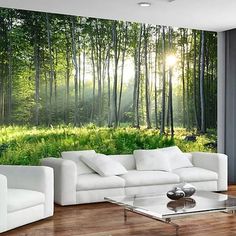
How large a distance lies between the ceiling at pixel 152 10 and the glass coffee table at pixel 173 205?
2698 mm

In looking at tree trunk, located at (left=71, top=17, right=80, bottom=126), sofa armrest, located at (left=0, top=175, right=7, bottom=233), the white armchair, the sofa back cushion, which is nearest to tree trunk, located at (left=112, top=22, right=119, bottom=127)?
tree trunk, located at (left=71, top=17, right=80, bottom=126)

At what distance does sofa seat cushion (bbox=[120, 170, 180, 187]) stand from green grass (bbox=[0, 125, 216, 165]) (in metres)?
1.07

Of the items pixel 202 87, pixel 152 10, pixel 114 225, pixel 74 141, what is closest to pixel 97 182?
pixel 114 225

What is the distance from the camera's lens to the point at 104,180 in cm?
700

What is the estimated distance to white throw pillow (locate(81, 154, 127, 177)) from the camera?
7.17 meters

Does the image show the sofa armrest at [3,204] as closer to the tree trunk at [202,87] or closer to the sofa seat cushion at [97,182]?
the sofa seat cushion at [97,182]

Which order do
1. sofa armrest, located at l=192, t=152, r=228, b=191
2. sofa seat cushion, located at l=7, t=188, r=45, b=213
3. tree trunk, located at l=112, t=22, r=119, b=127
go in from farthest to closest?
tree trunk, located at l=112, t=22, r=119, b=127 < sofa armrest, located at l=192, t=152, r=228, b=191 < sofa seat cushion, located at l=7, t=188, r=45, b=213

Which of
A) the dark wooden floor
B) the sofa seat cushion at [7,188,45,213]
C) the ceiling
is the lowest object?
the dark wooden floor

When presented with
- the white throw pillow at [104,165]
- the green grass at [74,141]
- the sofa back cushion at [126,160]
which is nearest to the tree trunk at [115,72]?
the green grass at [74,141]

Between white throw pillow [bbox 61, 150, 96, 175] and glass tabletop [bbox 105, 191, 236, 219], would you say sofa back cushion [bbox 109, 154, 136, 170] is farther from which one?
glass tabletop [bbox 105, 191, 236, 219]

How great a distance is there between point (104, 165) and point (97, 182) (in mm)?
396

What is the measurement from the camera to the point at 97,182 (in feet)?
22.7

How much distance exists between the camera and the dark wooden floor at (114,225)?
528 centimetres

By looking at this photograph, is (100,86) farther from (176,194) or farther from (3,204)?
(3,204)
